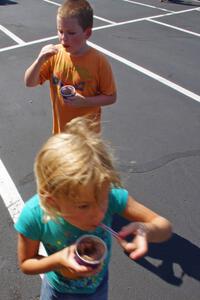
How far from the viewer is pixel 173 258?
3.72 m

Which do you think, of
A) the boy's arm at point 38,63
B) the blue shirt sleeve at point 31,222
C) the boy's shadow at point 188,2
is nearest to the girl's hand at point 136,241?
the blue shirt sleeve at point 31,222

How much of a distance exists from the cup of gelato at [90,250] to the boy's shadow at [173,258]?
211 centimetres

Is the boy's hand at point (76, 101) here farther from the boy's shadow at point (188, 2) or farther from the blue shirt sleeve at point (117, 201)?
the boy's shadow at point (188, 2)

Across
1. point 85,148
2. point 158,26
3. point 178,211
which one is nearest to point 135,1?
point 158,26

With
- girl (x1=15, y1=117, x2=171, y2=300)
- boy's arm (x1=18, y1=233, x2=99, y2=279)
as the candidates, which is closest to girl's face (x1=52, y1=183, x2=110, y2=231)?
girl (x1=15, y1=117, x2=171, y2=300)

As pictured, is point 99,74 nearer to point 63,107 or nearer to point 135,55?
point 63,107

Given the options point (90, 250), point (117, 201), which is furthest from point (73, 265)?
point (117, 201)

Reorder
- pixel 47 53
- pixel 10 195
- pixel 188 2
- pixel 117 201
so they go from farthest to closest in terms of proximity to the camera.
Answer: pixel 188 2 < pixel 10 195 < pixel 47 53 < pixel 117 201

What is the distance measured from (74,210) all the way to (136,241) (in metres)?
0.29

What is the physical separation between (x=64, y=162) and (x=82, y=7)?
1.86 meters

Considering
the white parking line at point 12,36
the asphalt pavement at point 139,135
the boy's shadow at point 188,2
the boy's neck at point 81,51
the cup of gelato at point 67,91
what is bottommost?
the boy's shadow at point 188,2

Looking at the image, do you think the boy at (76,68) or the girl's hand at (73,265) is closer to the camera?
the girl's hand at (73,265)

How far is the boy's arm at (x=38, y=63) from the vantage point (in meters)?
3.18

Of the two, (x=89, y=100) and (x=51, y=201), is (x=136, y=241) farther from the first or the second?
(x=89, y=100)
